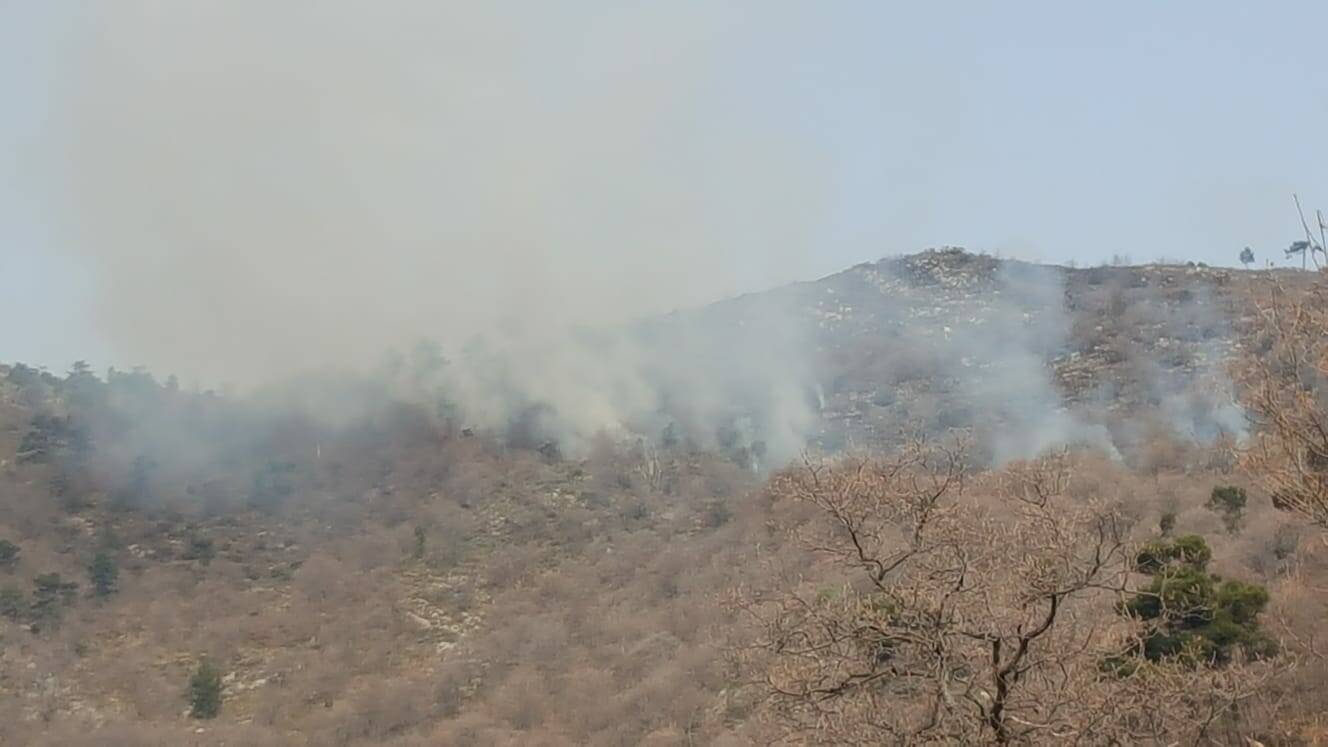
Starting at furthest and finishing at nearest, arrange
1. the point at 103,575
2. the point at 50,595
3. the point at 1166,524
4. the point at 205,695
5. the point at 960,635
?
the point at 103,575 → the point at 50,595 → the point at 205,695 → the point at 1166,524 → the point at 960,635

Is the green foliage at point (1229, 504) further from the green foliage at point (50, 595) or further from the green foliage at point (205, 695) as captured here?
the green foliage at point (50, 595)

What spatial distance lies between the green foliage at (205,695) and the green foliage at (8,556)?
10.4m

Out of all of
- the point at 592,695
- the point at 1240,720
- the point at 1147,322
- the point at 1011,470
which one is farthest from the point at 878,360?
the point at 1011,470

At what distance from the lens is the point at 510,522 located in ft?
127

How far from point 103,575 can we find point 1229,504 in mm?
31263

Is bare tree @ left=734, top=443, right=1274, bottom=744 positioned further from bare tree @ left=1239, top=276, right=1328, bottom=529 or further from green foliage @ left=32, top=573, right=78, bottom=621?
green foliage @ left=32, top=573, right=78, bottom=621

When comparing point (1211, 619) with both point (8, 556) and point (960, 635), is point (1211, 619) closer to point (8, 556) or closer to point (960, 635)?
point (960, 635)

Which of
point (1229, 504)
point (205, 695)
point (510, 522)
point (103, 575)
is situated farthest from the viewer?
point (510, 522)

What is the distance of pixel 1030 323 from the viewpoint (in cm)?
5209

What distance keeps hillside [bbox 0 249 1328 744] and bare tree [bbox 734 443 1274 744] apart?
4.77 metres

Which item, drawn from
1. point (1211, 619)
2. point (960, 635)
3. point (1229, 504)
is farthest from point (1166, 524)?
point (960, 635)

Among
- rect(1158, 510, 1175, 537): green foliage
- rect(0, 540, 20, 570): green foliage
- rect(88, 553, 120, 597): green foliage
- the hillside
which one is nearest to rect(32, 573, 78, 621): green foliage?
the hillside

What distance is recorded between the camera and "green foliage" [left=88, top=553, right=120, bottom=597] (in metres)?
34.0

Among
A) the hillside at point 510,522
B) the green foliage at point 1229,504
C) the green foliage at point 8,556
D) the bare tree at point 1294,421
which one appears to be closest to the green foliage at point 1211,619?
the hillside at point 510,522
